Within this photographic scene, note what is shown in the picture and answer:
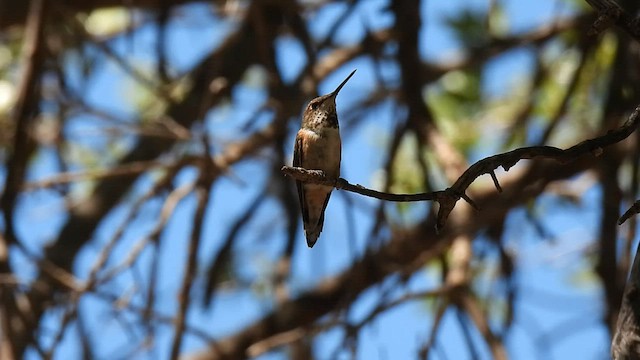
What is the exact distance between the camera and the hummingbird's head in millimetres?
3145

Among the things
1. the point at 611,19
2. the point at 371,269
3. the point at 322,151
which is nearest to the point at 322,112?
the point at 322,151

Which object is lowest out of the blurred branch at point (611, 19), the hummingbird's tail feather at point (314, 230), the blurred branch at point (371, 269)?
the blurred branch at point (611, 19)

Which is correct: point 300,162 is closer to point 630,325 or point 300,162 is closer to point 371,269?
point 371,269

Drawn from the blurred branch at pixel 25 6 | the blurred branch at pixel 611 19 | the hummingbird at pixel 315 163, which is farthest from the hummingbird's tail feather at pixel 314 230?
the blurred branch at pixel 25 6

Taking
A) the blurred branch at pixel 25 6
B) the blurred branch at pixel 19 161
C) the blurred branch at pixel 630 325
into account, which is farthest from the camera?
the blurred branch at pixel 25 6

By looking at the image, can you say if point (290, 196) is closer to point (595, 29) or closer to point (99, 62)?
point (99, 62)

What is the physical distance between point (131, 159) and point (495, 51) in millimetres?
1630

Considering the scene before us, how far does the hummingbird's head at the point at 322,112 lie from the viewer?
314 cm

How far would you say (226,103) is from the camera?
15.1ft

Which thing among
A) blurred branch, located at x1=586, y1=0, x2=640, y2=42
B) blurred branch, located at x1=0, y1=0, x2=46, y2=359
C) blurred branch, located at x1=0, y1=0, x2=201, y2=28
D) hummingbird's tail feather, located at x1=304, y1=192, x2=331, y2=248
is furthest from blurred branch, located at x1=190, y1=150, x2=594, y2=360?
blurred branch, located at x1=586, y1=0, x2=640, y2=42

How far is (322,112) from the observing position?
3.21 m

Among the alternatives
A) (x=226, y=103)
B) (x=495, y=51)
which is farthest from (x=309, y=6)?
(x=495, y=51)

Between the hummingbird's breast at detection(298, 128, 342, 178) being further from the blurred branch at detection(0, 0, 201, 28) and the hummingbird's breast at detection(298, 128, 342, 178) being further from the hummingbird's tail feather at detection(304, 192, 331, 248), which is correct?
the blurred branch at detection(0, 0, 201, 28)

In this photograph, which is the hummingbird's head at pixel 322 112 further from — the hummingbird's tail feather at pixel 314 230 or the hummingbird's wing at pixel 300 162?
the hummingbird's tail feather at pixel 314 230
